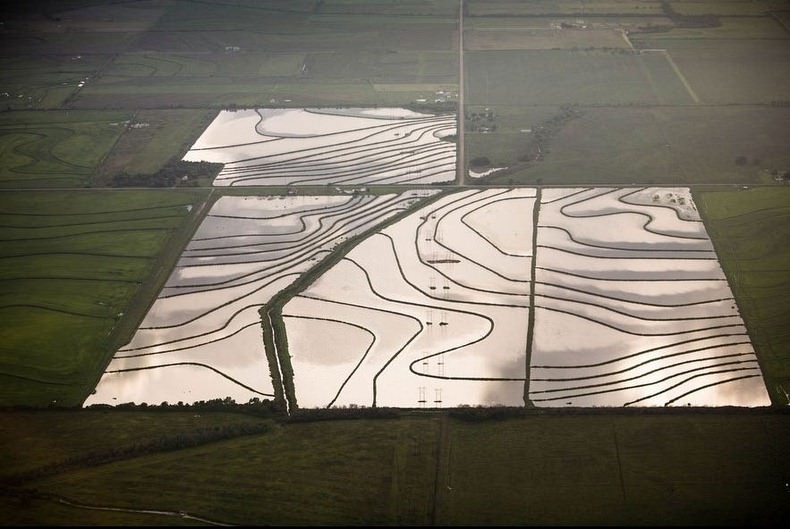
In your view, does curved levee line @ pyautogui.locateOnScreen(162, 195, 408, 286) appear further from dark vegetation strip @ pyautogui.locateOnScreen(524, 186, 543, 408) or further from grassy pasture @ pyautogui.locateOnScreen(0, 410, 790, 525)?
grassy pasture @ pyautogui.locateOnScreen(0, 410, 790, 525)

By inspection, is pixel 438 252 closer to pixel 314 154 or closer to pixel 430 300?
pixel 430 300

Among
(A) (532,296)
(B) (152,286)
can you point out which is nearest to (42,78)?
(B) (152,286)

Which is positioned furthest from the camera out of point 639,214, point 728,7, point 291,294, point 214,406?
point 728,7

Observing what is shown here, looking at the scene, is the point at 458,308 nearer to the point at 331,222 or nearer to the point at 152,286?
the point at 331,222

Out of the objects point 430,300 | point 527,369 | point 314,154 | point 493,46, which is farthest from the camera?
point 493,46

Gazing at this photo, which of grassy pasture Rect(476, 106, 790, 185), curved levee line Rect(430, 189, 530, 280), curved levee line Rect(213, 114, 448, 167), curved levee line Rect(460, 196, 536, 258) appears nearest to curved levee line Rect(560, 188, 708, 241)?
curved levee line Rect(460, 196, 536, 258)

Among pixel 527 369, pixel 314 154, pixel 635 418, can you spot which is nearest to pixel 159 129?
pixel 314 154
